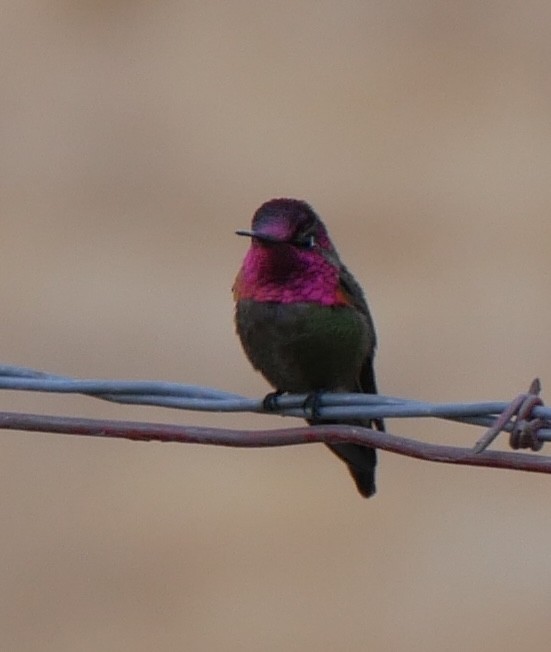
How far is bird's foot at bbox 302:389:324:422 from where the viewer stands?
3.04 m

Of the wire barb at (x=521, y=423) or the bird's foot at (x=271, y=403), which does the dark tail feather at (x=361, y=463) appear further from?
the wire barb at (x=521, y=423)

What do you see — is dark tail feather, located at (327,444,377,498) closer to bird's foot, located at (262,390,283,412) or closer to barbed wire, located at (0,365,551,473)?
bird's foot, located at (262,390,283,412)

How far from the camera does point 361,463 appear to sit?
138 inches

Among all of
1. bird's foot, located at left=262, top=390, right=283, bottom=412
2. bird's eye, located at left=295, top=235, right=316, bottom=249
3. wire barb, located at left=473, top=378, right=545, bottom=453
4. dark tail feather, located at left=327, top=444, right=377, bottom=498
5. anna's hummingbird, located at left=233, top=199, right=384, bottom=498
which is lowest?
dark tail feather, located at left=327, top=444, right=377, bottom=498

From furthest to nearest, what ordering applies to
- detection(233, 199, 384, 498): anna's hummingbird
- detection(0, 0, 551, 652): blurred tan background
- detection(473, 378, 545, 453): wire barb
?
detection(0, 0, 551, 652): blurred tan background < detection(233, 199, 384, 498): anna's hummingbird < detection(473, 378, 545, 453): wire barb

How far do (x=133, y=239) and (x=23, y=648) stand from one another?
6.15ft

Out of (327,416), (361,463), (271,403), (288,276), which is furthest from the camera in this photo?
(361,463)

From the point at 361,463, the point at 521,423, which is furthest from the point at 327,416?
the point at 361,463

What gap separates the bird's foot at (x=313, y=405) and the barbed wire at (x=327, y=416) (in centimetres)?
30

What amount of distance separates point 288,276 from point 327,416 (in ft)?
2.05

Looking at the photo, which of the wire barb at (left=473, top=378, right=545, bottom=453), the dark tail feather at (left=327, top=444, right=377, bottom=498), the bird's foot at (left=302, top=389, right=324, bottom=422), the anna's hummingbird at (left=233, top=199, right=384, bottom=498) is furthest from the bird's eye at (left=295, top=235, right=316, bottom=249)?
the wire barb at (left=473, top=378, right=545, bottom=453)

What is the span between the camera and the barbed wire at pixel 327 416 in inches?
86.4

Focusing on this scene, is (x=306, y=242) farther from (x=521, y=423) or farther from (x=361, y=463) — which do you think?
(x=521, y=423)

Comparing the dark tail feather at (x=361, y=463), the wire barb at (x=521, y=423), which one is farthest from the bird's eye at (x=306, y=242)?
the wire barb at (x=521, y=423)
